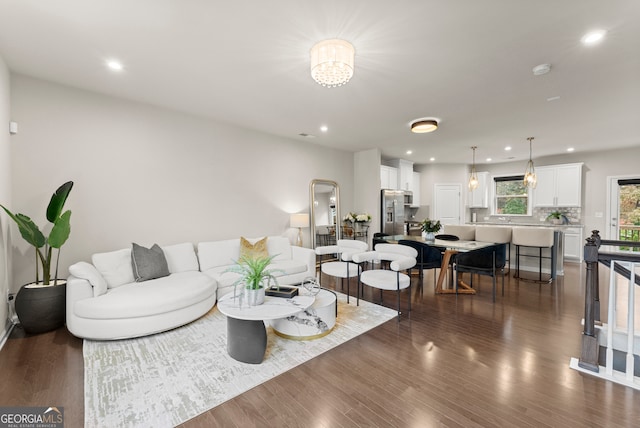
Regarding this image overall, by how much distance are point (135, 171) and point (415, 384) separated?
4.20 m

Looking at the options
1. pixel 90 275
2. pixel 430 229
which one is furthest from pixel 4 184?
pixel 430 229

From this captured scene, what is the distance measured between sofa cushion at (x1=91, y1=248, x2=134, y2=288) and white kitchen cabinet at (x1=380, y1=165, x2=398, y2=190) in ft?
18.1

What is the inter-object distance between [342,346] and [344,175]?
4.83 meters

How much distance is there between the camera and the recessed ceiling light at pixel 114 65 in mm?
Answer: 2816

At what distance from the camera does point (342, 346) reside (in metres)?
2.73

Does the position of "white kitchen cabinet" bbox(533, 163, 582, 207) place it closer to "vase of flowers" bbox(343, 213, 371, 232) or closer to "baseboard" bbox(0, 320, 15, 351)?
"vase of flowers" bbox(343, 213, 371, 232)

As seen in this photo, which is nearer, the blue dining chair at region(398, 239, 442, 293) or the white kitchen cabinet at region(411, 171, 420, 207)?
the blue dining chair at region(398, 239, 442, 293)

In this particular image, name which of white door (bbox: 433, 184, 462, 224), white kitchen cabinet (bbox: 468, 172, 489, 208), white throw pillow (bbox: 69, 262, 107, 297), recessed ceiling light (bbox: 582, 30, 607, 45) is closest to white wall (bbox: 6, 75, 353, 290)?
white throw pillow (bbox: 69, 262, 107, 297)

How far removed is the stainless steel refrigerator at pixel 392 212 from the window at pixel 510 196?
3.51 meters

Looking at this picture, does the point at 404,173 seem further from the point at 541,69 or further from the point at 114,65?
the point at 114,65

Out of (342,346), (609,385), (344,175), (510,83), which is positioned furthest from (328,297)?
(344,175)

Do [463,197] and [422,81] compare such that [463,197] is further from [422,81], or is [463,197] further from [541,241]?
[422,81]

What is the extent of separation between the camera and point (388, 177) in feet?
24.1

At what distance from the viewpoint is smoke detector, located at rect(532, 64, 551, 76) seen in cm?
281
